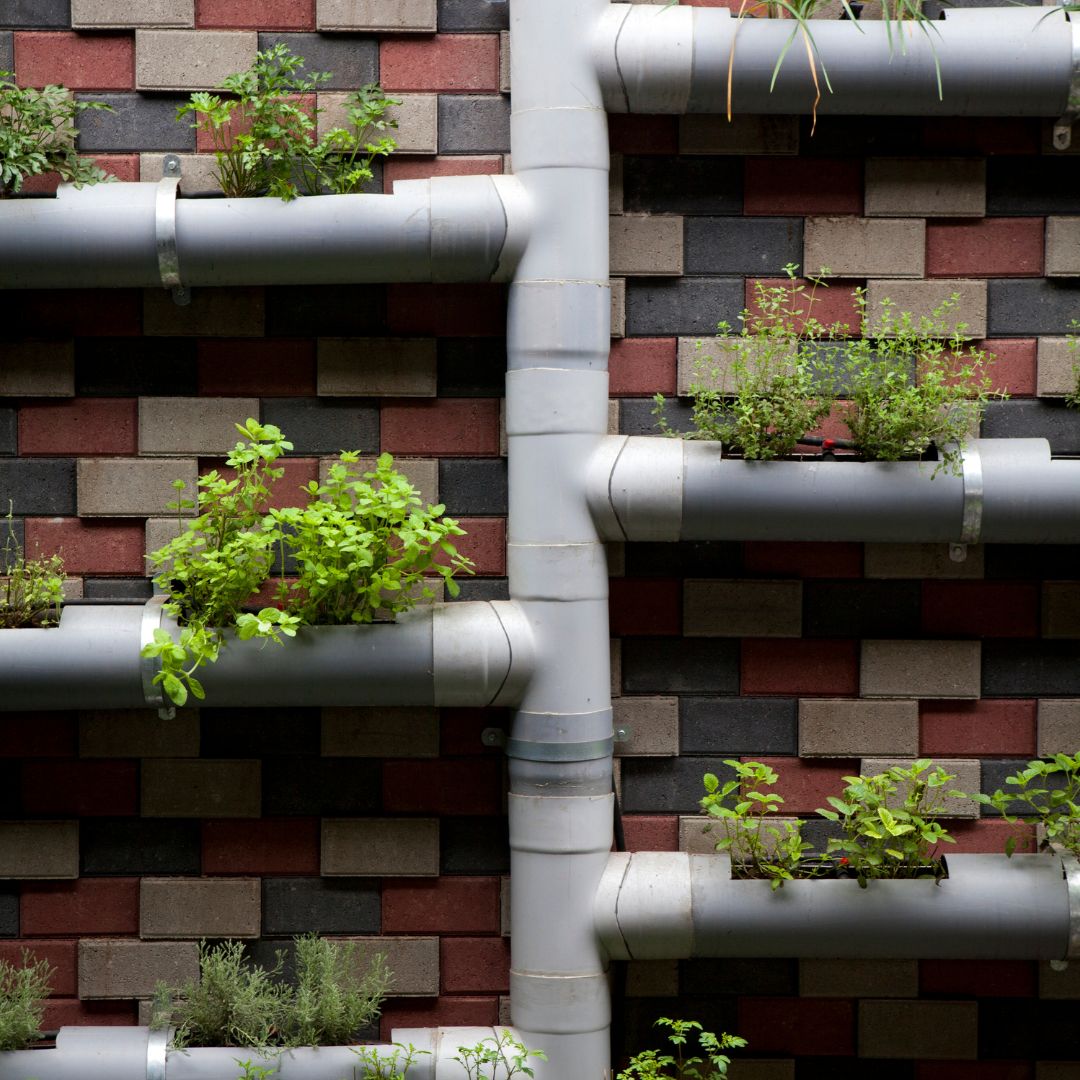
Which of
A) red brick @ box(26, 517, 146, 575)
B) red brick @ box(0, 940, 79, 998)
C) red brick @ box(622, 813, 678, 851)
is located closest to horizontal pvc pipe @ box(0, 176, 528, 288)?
red brick @ box(26, 517, 146, 575)

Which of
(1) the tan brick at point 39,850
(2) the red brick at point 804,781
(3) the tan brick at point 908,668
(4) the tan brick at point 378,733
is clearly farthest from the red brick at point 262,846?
(3) the tan brick at point 908,668

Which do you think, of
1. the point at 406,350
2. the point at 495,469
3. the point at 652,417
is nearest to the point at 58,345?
the point at 406,350

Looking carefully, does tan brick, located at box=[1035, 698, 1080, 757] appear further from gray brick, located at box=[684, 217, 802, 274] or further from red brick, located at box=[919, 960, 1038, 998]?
gray brick, located at box=[684, 217, 802, 274]

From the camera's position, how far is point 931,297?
9.78ft

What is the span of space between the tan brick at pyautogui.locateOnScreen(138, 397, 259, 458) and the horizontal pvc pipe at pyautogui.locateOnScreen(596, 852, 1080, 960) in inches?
57.9

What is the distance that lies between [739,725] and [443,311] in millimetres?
1311

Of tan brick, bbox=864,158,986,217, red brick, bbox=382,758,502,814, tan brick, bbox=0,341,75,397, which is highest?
tan brick, bbox=864,158,986,217

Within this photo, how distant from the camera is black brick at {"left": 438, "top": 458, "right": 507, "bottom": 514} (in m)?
2.98

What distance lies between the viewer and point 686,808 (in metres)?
3.02

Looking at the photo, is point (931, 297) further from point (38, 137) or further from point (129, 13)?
point (38, 137)

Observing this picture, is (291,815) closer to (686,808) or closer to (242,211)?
(686,808)

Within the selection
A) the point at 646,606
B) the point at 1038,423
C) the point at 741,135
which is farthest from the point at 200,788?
the point at 1038,423

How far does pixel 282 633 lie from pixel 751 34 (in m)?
1.79

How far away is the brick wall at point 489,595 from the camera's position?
117 inches
